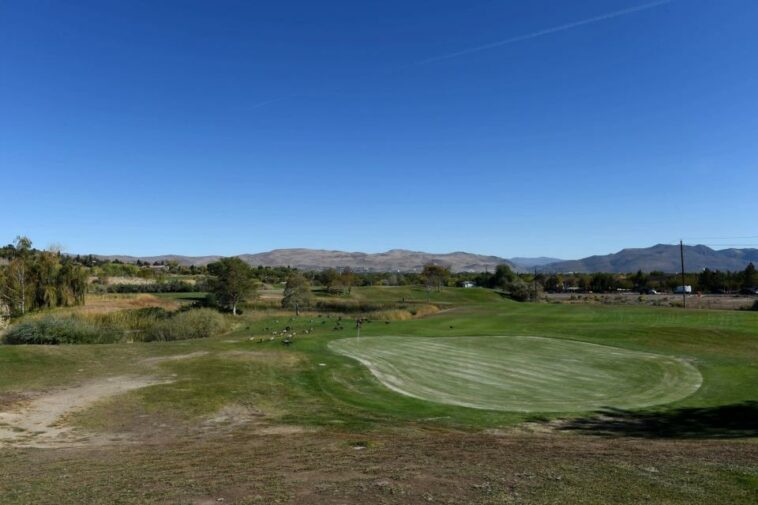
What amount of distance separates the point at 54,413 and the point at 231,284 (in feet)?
150

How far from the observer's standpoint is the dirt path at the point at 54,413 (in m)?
15.1

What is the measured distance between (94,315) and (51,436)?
127ft

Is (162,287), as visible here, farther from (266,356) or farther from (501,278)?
(501,278)

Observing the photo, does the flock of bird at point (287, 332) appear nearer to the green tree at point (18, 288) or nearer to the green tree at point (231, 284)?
the green tree at point (231, 284)

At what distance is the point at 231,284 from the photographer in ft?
207

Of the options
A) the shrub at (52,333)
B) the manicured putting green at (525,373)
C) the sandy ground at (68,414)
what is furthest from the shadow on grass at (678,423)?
the shrub at (52,333)

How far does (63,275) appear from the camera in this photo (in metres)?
55.7

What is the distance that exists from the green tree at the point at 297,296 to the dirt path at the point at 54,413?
41.8 metres

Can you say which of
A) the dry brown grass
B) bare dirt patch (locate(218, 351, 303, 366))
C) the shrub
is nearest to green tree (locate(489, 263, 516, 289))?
the dry brown grass

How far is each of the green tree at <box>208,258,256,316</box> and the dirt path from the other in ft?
132

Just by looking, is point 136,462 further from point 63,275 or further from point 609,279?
point 609,279

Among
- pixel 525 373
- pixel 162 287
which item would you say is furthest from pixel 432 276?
pixel 525 373

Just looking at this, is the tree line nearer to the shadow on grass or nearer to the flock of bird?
the flock of bird

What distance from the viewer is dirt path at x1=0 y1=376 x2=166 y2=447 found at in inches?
596
